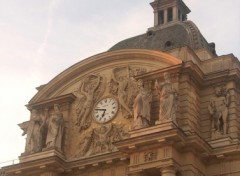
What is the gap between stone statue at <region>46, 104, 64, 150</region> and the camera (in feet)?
82.4

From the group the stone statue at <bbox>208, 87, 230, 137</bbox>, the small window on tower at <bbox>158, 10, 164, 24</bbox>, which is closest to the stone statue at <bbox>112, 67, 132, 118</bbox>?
the stone statue at <bbox>208, 87, 230, 137</bbox>

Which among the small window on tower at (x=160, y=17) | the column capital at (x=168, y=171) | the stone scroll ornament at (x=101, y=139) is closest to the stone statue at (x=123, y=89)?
the stone scroll ornament at (x=101, y=139)

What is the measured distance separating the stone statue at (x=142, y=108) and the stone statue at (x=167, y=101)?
56 cm

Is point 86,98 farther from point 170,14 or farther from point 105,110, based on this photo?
point 170,14

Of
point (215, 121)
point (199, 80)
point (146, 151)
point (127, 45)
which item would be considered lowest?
point (146, 151)

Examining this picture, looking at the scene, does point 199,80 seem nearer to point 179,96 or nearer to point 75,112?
point 179,96

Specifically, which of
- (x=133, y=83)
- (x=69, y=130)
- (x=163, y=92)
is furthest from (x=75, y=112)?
(x=163, y=92)

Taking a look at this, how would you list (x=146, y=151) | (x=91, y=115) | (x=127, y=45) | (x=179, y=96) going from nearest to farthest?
(x=146, y=151), (x=179, y=96), (x=91, y=115), (x=127, y=45)

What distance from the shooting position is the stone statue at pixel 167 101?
74.6ft

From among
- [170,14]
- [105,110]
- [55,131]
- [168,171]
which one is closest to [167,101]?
[168,171]

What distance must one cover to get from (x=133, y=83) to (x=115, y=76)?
105 cm

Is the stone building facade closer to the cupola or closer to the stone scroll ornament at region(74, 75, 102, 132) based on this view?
the stone scroll ornament at region(74, 75, 102, 132)

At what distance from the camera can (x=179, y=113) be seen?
23.5 m

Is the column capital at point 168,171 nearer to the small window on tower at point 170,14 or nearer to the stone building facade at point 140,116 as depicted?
the stone building facade at point 140,116
